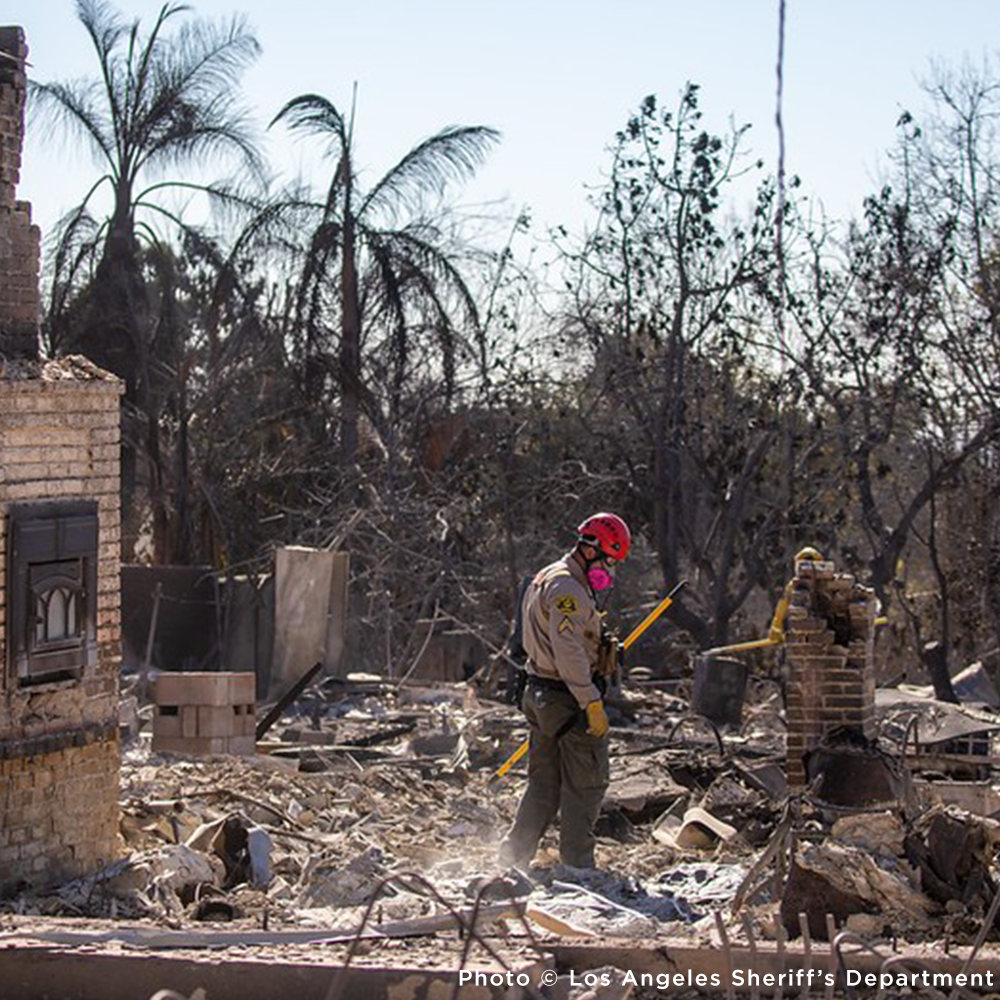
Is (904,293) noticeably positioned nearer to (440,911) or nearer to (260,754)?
(260,754)

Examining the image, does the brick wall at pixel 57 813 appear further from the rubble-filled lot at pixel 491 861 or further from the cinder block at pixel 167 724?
the cinder block at pixel 167 724

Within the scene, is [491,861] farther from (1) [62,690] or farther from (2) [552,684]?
(1) [62,690]

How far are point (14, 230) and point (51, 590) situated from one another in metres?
1.81

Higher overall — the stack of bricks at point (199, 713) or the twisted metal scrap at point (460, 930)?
the twisted metal scrap at point (460, 930)

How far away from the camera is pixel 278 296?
76.8 feet

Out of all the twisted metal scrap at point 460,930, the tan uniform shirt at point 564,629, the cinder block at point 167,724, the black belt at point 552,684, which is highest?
the tan uniform shirt at point 564,629

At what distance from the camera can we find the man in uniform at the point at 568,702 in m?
9.08

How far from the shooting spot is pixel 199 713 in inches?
513

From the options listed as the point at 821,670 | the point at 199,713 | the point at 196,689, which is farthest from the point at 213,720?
the point at 821,670

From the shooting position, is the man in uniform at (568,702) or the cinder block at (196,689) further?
the cinder block at (196,689)

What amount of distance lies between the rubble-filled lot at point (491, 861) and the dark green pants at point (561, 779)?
195 mm

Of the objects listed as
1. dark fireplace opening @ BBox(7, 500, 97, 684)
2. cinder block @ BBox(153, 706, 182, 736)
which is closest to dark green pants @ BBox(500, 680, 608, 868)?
dark fireplace opening @ BBox(7, 500, 97, 684)

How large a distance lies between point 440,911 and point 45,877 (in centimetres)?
216

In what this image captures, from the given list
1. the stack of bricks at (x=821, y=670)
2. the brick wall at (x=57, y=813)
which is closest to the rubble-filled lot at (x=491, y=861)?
the brick wall at (x=57, y=813)
